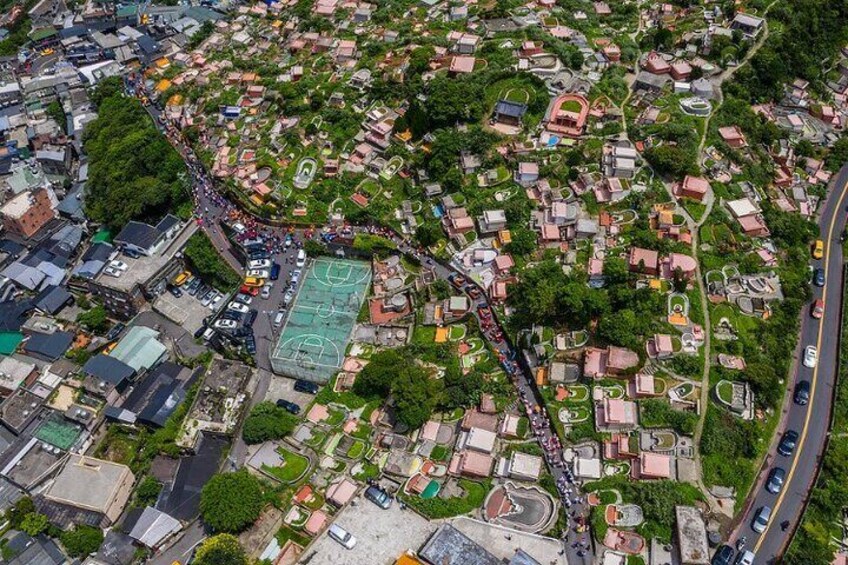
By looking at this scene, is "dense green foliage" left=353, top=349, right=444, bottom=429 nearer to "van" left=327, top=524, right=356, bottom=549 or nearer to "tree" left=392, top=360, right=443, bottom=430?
"tree" left=392, top=360, right=443, bottom=430

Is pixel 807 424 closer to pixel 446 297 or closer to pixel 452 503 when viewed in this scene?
pixel 452 503

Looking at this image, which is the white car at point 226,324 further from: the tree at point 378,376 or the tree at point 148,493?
the tree at point 148,493

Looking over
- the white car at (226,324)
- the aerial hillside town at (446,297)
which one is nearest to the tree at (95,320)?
the aerial hillside town at (446,297)

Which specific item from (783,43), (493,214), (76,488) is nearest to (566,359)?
(493,214)

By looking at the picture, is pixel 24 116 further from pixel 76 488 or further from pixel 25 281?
pixel 76 488

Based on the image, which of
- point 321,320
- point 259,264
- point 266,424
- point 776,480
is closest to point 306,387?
point 266,424
